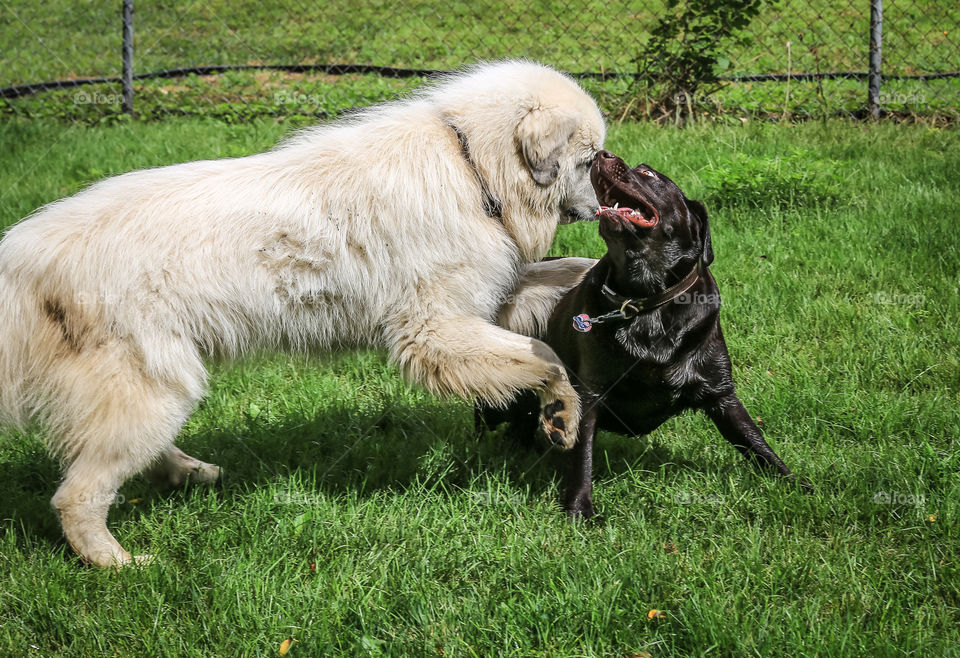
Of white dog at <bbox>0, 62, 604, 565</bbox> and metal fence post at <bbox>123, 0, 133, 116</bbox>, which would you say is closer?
white dog at <bbox>0, 62, 604, 565</bbox>

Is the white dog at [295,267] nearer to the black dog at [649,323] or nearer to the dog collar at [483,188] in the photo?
the dog collar at [483,188]

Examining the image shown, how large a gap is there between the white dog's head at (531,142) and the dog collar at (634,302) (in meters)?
0.47

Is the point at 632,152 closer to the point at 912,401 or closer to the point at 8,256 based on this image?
the point at 912,401

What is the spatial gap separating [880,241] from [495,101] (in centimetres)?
314

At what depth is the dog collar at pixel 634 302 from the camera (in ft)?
10.7

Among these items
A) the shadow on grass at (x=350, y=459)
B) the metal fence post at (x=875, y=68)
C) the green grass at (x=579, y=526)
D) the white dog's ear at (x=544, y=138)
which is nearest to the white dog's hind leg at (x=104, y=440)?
the green grass at (x=579, y=526)

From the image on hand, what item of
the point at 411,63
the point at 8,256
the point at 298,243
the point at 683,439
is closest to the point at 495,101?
the point at 298,243

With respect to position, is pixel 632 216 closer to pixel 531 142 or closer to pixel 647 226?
pixel 647 226

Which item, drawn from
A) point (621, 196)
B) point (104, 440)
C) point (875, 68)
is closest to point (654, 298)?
point (621, 196)

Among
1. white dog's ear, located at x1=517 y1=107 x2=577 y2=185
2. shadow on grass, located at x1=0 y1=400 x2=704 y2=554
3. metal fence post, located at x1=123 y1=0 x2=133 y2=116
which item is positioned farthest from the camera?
metal fence post, located at x1=123 y1=0 x2=133 y2=116

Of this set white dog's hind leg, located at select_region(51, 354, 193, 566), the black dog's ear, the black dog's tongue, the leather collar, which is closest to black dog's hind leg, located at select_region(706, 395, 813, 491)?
the leather collar

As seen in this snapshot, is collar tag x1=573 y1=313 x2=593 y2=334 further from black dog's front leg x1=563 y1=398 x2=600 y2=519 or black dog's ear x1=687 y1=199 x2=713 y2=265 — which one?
black dog's ear x1=687 y1=199 x2=713 y2=265

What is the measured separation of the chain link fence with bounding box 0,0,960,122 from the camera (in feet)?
27.2

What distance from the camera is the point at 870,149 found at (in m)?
6.82
